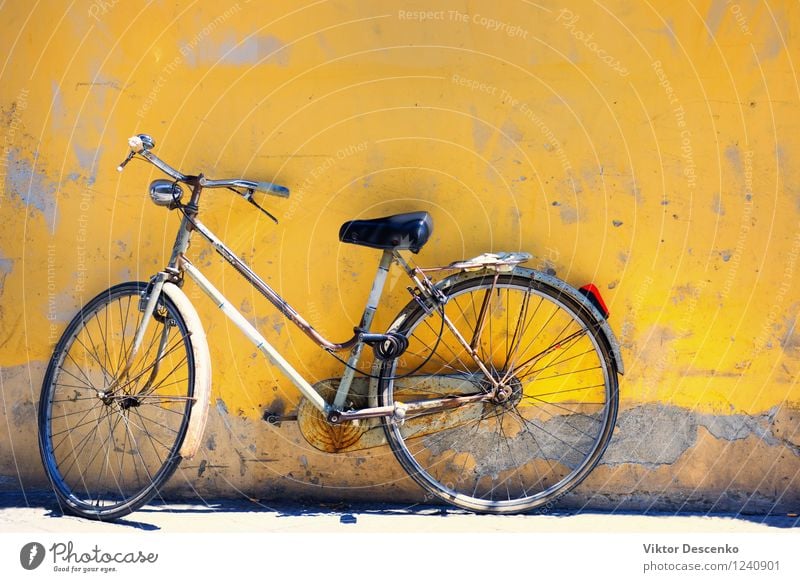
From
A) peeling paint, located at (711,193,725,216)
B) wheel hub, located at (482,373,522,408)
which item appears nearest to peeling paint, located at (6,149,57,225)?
wheel hub, located at (482,373,522,408)

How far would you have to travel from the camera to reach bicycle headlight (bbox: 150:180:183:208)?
14.1ft

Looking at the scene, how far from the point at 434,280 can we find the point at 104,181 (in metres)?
1.78

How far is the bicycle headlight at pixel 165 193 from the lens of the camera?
14.1 feet

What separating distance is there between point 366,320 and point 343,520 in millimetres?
1008

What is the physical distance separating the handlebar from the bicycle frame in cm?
5

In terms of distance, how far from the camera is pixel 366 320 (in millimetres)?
4430

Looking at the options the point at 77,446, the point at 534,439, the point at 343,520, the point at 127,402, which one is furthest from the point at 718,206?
the point at 77,446

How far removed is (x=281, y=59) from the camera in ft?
15.3

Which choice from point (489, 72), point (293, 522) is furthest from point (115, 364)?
point (489, 72)

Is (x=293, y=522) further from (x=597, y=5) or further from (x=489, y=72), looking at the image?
(x=597, y=5)

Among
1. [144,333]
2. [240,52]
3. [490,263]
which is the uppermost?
[240,52]

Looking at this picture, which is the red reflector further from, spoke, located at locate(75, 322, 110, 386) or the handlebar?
spoke, located at locate(75, 322, 110, 386)

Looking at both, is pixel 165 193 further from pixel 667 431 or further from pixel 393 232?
pixel 667 431

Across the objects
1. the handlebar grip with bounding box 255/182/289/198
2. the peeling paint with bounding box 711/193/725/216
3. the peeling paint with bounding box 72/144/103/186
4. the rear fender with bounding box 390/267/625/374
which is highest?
the peeling paint with bounding box 72/144/103/186
